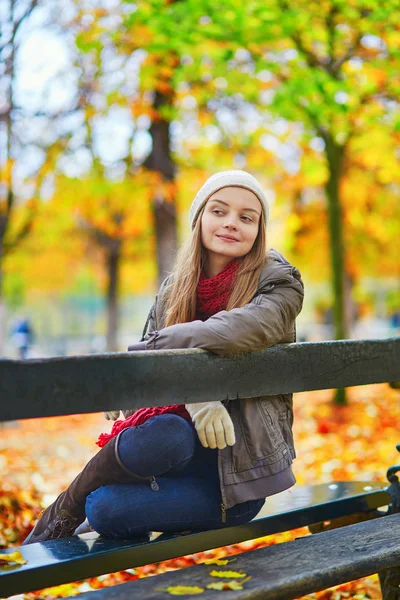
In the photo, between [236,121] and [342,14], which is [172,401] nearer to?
[342,14]

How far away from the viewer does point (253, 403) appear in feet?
8.67

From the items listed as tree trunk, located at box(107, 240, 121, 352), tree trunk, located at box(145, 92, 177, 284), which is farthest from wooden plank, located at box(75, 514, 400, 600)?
tree trunk, located at box(107, 240, 121, 352)

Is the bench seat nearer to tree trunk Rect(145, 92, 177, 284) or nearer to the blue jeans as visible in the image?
the blue jeans

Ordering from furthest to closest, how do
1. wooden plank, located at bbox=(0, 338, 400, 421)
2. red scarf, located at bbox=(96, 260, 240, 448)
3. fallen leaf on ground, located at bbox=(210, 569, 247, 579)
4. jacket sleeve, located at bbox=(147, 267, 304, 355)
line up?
red scarf, located at bbox=(96, 260, 240, 448) → jacket sleeve, located at bbox=(147, 267, 304, 355) → fallen leaf on ground, located at bbox=(210, 569, 247, 579) → wooden plank, located at bbox=(0, 338, 400, 421)

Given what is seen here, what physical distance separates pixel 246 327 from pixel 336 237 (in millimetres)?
8776

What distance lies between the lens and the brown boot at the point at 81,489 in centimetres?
254

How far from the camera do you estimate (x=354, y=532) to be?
272cm

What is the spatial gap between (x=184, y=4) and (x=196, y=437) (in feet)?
22.7

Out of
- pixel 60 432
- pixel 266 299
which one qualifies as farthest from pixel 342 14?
pixel 266 299

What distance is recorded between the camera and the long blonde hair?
9.26 ft

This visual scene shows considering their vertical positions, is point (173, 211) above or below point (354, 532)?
above

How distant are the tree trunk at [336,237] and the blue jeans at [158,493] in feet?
27.6

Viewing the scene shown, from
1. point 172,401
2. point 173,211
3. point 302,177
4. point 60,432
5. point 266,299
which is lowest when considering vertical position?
point 60,432

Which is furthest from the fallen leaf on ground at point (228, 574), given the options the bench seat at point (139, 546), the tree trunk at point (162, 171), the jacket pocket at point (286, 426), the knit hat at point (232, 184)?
the tree trunk at point (162, 171)
